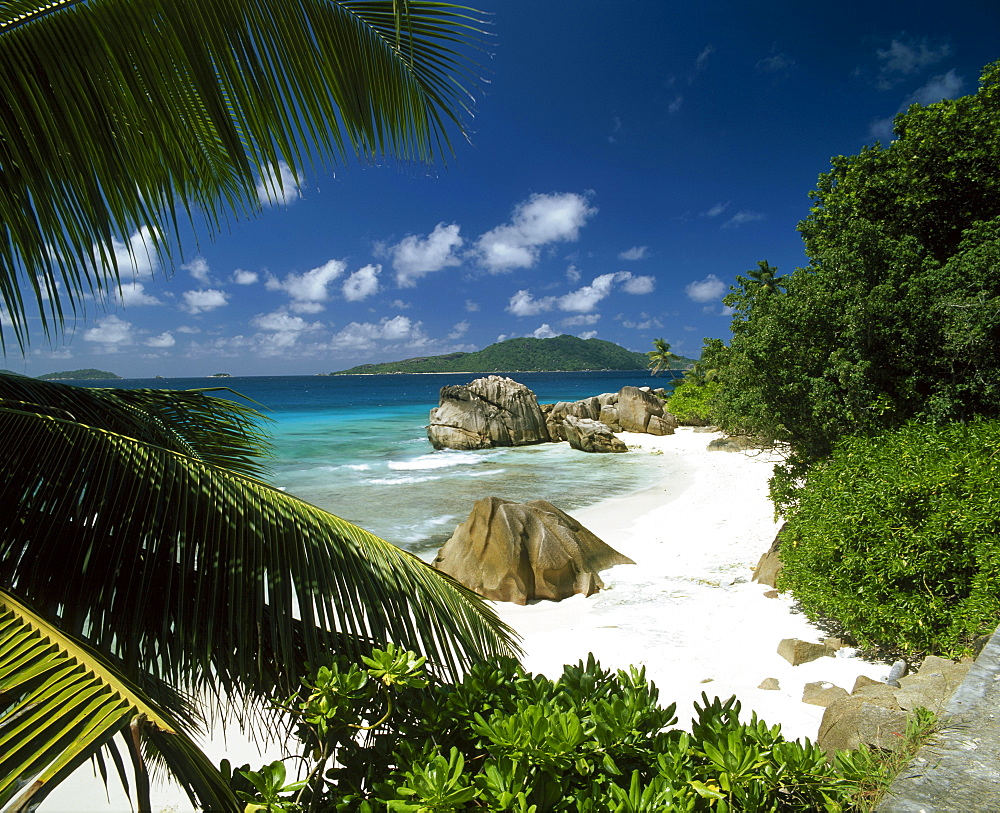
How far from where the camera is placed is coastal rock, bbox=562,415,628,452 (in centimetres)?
2738

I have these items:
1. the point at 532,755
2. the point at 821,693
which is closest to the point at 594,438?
the point at 821,693

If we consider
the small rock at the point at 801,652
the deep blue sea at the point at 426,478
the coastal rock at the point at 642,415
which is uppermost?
the coastal rock at the point at 642,415

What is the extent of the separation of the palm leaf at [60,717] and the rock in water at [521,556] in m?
7.11

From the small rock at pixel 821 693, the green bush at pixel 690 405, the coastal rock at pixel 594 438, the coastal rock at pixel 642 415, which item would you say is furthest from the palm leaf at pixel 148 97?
the green bush at pixel 690 405

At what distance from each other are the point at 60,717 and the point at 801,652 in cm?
614

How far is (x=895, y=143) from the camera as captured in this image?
406 inches

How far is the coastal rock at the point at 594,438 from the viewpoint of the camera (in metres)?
27.4

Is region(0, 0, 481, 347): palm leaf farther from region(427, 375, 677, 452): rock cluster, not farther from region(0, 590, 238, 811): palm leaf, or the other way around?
region(427, 375, 677, 452): rock cluster

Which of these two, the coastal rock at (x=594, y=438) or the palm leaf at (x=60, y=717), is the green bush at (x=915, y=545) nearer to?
→ the palm leaf at (x=60, y=717)

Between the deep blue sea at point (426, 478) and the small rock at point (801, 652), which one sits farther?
the deep blue sea at point (426, 478)

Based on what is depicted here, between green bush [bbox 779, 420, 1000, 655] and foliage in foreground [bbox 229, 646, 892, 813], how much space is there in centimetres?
350

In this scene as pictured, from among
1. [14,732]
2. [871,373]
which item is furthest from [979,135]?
[14,732]

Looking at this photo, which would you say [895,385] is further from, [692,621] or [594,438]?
[594,438]

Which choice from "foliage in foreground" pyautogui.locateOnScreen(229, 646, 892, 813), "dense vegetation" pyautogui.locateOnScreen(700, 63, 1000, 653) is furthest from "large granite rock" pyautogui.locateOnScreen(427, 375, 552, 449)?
"foliage in foreground" pyautogui.locateOnScreen(229, 646, 892, 813)
